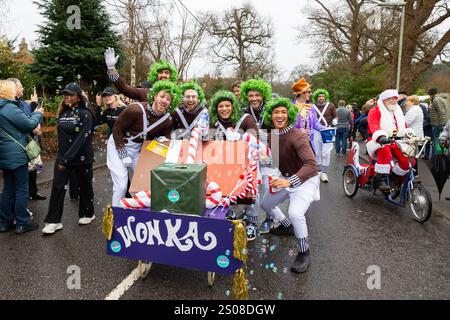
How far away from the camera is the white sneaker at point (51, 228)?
171 inches

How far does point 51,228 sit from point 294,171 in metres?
3.10

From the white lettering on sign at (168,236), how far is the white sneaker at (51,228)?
6.60 ft

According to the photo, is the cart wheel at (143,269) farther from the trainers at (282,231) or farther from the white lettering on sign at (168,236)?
the trainers at (282,231)

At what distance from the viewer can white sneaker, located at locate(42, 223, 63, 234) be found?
4.36 metres

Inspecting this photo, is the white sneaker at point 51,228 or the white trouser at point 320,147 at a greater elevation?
the white trouser at point 320,147

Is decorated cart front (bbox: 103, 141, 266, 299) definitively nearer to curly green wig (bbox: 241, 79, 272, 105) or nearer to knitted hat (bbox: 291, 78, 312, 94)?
curly green wig (bbox: 241, 79, 272, 105)

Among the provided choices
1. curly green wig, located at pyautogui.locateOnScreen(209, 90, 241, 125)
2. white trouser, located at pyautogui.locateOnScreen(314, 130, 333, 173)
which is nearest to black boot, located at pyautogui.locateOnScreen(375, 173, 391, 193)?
white trouser, located at pyautogui.locateOnScreen(314, 130, 333, 173)

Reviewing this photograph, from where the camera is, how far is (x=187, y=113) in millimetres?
4461

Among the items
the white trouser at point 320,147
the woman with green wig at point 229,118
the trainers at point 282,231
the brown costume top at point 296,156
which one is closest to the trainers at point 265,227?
the trainers at point 282,231

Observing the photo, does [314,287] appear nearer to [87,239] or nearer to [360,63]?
[87,239]

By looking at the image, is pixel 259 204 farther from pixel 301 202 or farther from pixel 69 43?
pixel 69 43

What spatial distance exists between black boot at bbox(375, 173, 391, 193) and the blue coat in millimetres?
5080
